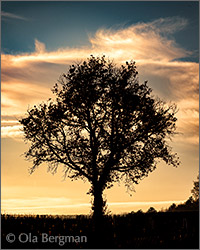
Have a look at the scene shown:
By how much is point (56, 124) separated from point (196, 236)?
16.5 metres

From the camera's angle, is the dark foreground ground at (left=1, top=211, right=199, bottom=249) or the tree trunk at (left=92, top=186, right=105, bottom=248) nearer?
the dark foreground ground at (left=1, top=211, right=199, bottom=249)

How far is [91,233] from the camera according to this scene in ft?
73.1

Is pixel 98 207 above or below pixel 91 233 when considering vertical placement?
above

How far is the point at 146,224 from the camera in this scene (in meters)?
28.2

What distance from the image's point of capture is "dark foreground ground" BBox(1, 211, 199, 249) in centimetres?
1919

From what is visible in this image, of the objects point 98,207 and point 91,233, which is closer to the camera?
point 91,233

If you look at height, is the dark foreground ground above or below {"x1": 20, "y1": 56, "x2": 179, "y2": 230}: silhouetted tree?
below

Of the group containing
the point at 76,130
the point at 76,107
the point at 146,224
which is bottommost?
the point at 146,224

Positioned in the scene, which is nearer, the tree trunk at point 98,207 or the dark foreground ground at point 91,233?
the dark foreground ground at point 91,233

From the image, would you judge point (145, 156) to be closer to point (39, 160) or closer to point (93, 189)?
point (93, 189)

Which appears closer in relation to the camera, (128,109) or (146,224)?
(146,224)

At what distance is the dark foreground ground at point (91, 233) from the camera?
63.0 feet

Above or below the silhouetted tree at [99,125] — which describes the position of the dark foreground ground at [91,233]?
below

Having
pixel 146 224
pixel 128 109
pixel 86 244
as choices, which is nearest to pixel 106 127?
pixel 128 109
